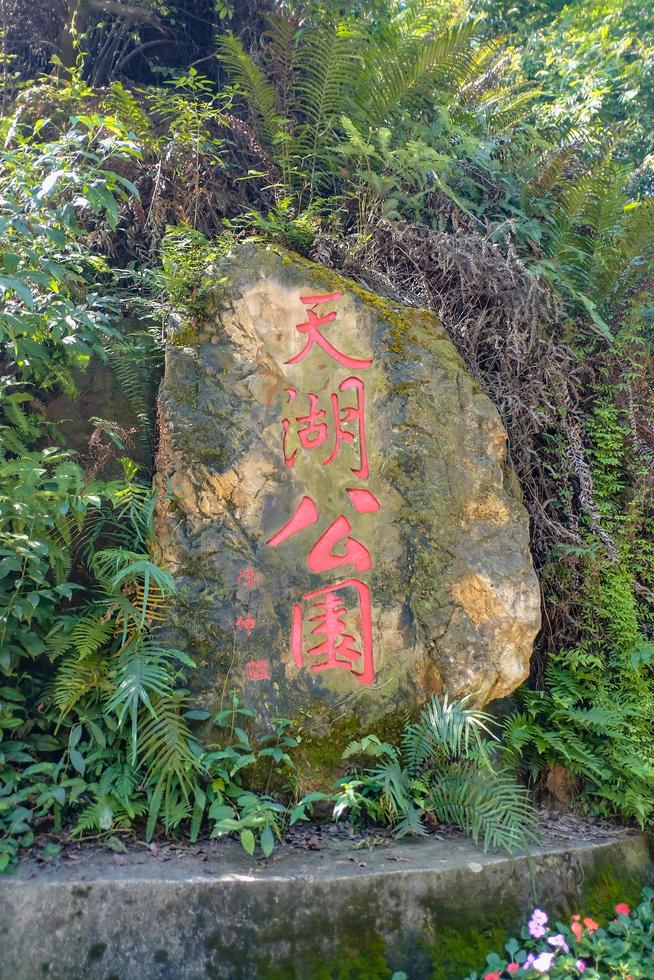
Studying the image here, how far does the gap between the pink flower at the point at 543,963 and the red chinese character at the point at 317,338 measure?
114 inches

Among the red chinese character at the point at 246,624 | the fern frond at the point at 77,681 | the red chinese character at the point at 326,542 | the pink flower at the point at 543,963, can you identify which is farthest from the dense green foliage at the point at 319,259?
the red chinese character at the point at 326,542

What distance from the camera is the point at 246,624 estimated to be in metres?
3.87

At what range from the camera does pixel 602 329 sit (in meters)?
4.75

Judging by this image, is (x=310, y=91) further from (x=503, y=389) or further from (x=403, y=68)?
(x=503, y=389)

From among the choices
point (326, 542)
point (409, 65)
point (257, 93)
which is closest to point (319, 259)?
point (257, 93)

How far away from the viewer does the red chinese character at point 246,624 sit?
12.6ft

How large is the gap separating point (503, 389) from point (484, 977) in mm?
3173

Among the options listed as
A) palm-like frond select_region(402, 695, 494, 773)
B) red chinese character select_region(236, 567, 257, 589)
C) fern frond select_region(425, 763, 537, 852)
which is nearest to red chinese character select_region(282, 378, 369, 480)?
red chinese character select_region(236, 567, 257, 589)

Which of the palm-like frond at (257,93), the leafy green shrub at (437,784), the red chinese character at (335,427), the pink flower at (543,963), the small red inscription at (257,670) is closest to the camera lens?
the pink flower at (543,963)

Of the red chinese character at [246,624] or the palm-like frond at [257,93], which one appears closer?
the red chinese character at [246,624]

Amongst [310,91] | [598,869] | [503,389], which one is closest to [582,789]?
[598,869]

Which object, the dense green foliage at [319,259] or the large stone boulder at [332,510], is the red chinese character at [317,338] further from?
the dense green foliage at [319,259]

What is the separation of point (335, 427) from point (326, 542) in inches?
25.3

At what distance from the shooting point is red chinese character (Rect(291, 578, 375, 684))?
388 cm
